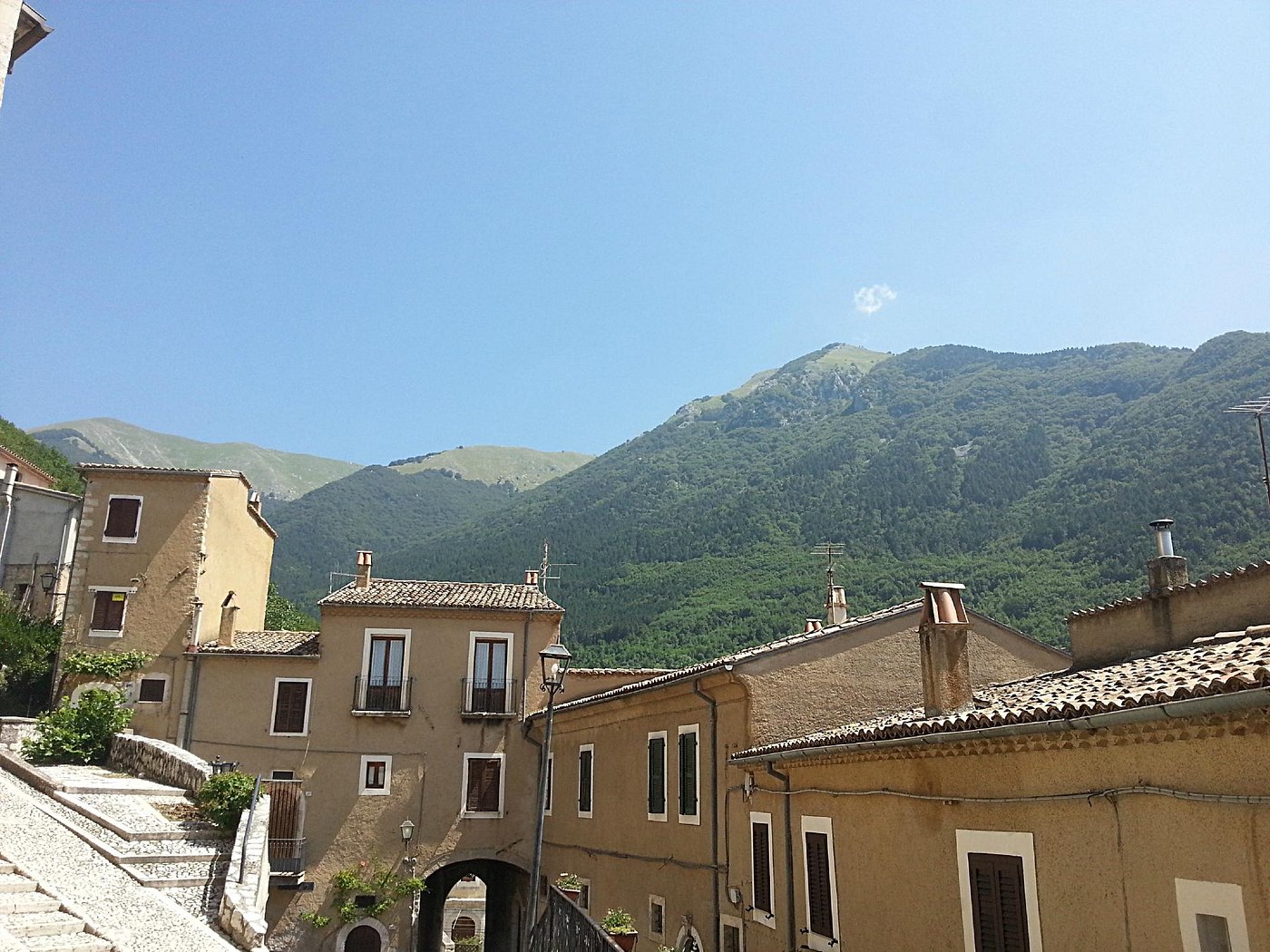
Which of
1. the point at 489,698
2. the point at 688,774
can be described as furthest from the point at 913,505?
the point at 688,774

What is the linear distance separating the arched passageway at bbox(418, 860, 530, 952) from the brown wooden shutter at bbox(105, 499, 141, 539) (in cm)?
1373

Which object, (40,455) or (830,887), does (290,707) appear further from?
(40,455)

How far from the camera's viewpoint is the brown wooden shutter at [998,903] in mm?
9562

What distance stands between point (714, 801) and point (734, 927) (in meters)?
2.10

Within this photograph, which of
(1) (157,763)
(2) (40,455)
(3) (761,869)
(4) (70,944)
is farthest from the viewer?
(2) (40,455)

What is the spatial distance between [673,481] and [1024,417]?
129 ft

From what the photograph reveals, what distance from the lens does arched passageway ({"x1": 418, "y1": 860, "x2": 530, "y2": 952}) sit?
3008cm

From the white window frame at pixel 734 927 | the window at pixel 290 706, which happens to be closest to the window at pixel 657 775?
the white window frame at pixel 734 927

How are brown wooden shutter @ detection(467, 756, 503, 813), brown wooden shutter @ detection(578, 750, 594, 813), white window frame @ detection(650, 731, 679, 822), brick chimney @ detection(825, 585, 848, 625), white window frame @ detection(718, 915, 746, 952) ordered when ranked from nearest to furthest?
white window frame @ detection(718, 915, 746, 952) < white window frame @ detection(650, 731, 679, 822) < brick chimney @ detection(825, 585, 848, 625) < brown wooden shutter @ detection(578, 750, 594, 813) < brown wooden shutter @ detection(467, 756, 503, 813)

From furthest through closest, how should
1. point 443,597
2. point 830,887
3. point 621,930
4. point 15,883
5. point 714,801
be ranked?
1. point 443,597
2. point 714,801
3. point 621,930
4. point 830,887
5. point 15,883

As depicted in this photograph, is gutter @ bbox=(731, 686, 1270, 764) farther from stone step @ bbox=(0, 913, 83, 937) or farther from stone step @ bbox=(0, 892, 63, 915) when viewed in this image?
stone step @ bbox=(0, 892, 63, 915)

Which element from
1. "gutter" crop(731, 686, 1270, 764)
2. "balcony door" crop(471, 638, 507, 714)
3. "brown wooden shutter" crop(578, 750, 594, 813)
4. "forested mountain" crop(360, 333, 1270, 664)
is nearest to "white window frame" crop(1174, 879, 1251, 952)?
"gutter" crop(731, 686, 1270, 764)

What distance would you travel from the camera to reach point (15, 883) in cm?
1256

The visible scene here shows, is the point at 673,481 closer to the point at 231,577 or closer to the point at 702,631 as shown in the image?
the point at 702,631
